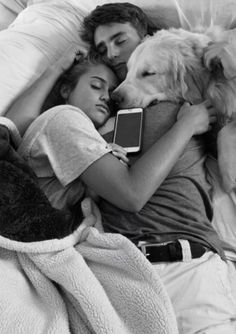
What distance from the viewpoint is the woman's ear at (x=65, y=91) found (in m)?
1.30

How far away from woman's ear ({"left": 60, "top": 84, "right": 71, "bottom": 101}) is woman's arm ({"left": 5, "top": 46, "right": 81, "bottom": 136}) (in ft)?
0.16

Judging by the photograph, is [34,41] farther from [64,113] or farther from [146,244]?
[146,244]

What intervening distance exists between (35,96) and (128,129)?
34cm

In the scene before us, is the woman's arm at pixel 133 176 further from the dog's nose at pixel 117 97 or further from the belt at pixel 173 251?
the dog's nose at pixel 117 97

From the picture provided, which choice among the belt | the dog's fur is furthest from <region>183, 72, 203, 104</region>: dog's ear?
the belt

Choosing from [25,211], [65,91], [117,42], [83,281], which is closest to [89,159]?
[25,211]

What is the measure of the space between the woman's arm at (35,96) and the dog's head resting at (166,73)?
222mm

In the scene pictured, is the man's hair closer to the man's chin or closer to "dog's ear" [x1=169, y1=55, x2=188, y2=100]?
the man's chin

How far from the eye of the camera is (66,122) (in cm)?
103

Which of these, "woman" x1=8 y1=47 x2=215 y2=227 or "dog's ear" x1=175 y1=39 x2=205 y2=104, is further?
"dog's ear" x1=175 y1=39 x2=205 y2=104

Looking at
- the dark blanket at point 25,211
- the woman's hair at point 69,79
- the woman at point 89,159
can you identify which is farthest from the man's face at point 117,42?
the dark blanket at point 25,211

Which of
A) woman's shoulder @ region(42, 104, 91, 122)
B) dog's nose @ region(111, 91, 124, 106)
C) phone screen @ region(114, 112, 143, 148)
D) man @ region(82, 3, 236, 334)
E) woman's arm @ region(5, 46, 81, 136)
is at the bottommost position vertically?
man @ region(82, 3, 236, 334)

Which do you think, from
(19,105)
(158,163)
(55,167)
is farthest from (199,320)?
(19,105)

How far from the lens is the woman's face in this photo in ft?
4.05
